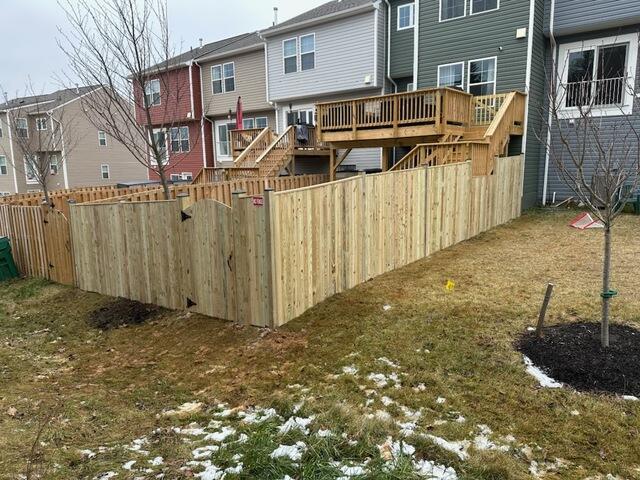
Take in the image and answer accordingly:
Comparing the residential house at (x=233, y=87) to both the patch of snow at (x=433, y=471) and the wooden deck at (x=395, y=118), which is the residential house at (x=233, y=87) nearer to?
the wooden deck at (x=395, y=118)

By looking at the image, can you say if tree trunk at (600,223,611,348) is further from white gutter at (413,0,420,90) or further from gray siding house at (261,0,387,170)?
gray siding house at (261,0,387,170)

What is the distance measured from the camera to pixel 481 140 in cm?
1103

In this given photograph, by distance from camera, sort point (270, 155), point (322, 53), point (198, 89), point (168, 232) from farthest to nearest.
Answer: point (198, 89), point (322, 53), point (270, 155), point (168, 232)

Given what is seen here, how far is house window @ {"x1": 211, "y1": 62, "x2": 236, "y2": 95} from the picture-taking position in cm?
2323

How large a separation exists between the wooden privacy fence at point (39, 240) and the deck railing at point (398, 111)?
8756 millimetres

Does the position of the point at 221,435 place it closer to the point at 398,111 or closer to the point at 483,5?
the point at 398,111

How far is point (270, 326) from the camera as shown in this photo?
5816 millimetres

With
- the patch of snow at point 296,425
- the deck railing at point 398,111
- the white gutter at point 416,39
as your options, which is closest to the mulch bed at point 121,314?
the patch of snow at point 296,425

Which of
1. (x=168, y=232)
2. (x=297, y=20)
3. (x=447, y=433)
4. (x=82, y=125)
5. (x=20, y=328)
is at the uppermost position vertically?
(x=297, y=20)

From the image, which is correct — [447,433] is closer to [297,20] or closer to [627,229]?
[627,229]

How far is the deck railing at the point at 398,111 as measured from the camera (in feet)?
40.8

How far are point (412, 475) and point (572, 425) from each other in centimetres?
144

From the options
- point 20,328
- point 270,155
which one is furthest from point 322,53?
point 20,328

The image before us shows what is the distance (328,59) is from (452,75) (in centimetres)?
554
